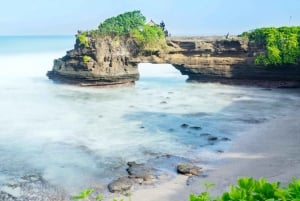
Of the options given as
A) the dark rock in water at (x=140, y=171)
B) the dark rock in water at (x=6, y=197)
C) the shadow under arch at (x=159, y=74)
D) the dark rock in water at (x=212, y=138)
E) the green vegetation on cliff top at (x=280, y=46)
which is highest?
the green vegetation on cliff top at (x=280, y=46)

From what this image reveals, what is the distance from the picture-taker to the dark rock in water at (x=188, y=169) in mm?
13125

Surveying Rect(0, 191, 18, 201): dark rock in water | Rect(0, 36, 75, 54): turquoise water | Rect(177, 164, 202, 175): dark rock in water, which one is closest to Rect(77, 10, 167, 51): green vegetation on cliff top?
Rect(177, 164, 202, 175): dark rock in water

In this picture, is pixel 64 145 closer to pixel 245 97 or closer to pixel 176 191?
pixel 176 191

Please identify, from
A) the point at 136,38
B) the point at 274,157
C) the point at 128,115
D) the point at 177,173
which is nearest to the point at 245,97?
the point at 128,115

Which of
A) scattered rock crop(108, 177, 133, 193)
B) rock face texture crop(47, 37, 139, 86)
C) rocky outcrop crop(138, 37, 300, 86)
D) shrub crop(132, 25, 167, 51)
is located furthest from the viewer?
shrub crop(132, 25, 167, 51)

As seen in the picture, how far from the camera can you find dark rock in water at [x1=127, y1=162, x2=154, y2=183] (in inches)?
505

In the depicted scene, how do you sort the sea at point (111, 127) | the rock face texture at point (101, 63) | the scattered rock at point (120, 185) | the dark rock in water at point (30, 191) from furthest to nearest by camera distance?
the rock face texture at point (101, 63) < the sea at point (111, 127) < the scattered rock at point (120, 185) < the dark rock in water at point (30, 191)

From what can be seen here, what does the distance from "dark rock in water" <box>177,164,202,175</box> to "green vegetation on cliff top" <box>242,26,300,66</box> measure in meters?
18.8

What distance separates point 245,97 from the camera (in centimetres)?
2745

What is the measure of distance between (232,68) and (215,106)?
7.96 m

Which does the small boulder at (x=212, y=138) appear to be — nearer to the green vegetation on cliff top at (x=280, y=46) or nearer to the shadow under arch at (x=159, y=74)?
the green vegetation on cliff top at (x=280, y=46)

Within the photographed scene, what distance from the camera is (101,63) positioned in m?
32.8

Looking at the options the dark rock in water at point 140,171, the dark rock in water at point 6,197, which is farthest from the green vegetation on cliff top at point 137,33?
the dark rock in water at point 6,197

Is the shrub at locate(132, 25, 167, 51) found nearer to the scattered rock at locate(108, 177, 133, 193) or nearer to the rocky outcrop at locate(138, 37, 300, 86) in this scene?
the rocky outcrop at locate(138, 37, 300, 86)
